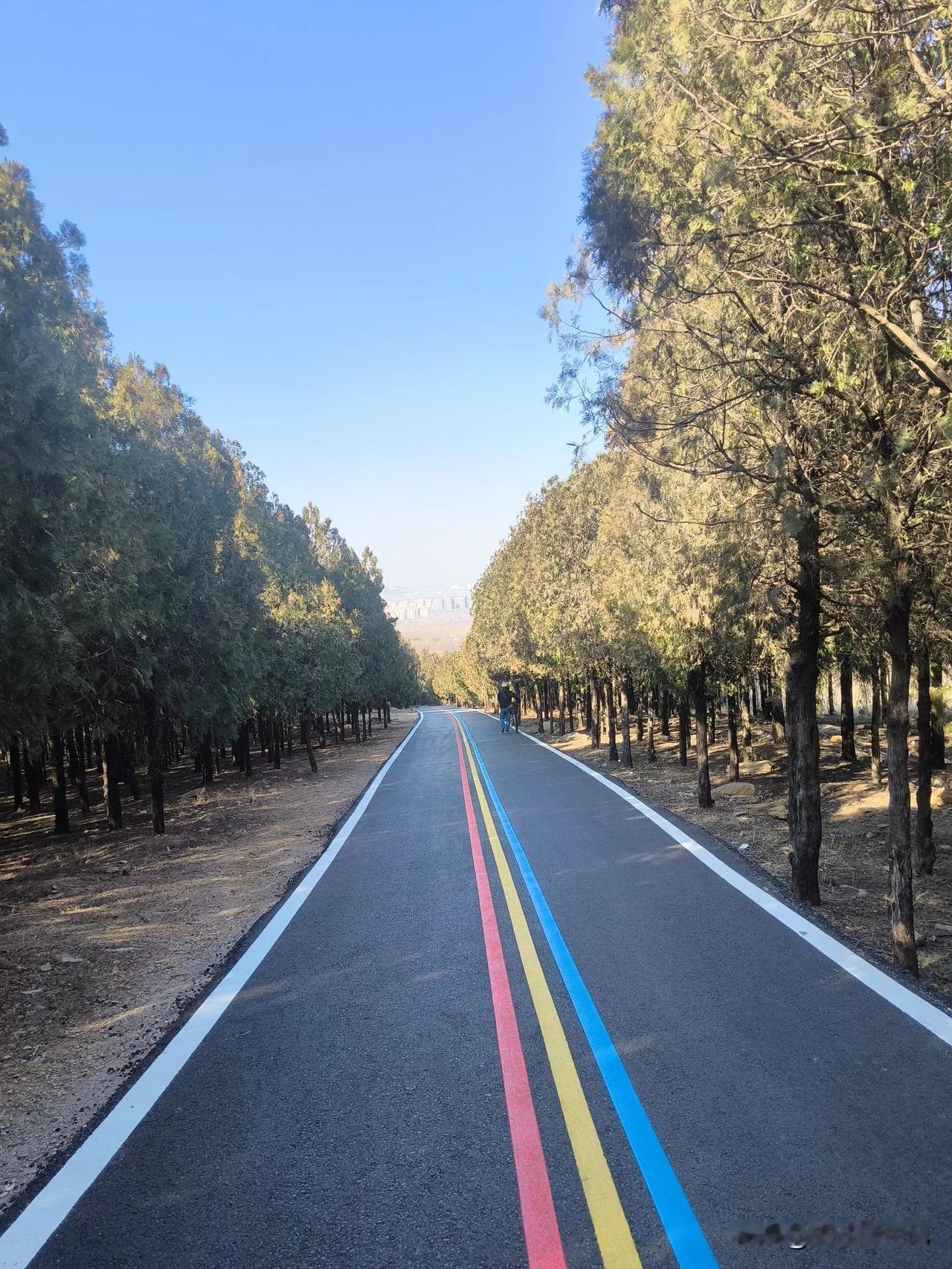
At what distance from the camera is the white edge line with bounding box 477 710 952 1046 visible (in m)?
4.75

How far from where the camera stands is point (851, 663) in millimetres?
17172

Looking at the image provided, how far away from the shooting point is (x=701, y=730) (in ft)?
47.3

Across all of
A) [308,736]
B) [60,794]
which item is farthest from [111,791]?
[308,736]

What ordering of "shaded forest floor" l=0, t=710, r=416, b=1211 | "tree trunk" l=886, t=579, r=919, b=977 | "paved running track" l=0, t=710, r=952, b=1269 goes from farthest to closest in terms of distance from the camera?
"tree trunk" l=886, t=579, r=919, b=977, "shaded forest floor" l=0, t=710, r=416, b=1211, "paved running track" l=0, t=710, r=952, b=1269

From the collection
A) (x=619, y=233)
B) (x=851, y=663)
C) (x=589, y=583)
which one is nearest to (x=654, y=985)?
(x=619, y=233)

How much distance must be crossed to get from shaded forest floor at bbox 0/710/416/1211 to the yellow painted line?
2.61 m

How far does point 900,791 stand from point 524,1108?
4.52 m

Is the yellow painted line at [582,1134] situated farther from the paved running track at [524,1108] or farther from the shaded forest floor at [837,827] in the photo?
the shaded forest floor at [837,827]

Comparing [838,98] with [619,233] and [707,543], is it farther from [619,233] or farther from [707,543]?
[707,543]

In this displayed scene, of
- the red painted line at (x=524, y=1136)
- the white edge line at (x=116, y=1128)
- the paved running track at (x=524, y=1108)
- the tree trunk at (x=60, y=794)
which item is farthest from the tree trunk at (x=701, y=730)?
the tree trunk at (x=60, y=794)

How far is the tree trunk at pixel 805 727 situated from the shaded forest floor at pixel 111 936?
19.2ft

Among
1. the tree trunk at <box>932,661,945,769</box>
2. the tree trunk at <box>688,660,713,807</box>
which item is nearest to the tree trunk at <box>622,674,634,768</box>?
the tree trunk at <box>688,660,713,807</box>

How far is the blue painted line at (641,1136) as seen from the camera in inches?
115

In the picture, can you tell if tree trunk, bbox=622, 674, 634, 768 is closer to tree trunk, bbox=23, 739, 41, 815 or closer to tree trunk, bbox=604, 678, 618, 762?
tree trunk, bbox=604, 678, 618, 762
